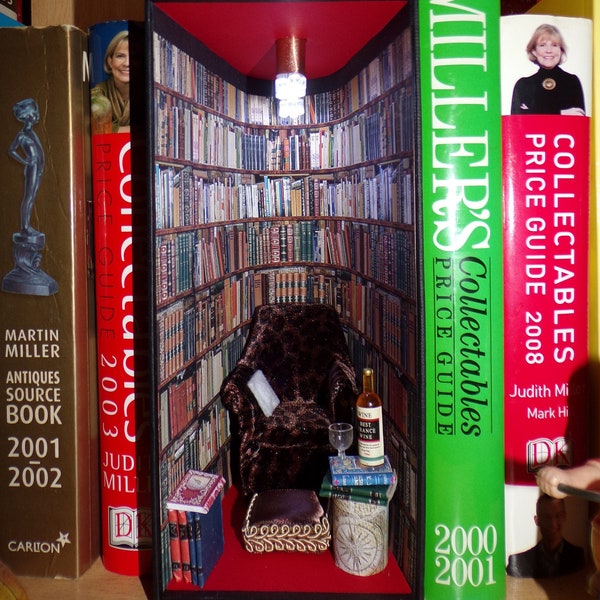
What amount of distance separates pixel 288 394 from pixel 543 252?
6.22 ft

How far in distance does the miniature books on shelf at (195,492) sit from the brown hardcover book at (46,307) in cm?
46

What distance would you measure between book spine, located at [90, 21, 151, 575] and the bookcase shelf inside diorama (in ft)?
1.25

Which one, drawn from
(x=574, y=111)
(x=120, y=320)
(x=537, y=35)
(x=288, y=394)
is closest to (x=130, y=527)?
(x=120, y=320)

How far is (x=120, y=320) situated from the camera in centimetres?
279

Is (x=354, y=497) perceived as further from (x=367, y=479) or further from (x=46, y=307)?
(x=46, y=307)

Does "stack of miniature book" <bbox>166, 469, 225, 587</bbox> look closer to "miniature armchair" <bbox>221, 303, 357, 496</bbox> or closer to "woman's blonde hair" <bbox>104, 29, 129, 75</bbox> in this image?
"miniature armchair" <bbox>221, 303, 357, 496</bbox>

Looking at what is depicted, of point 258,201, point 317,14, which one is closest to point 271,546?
point 258,201

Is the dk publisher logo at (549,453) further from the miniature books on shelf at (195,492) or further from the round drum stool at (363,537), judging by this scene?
the miniature books on shelf at (195,492)

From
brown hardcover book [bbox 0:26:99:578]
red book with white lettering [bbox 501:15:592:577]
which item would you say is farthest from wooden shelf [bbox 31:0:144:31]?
red book with white lettering [bbox 501:15:592:577]

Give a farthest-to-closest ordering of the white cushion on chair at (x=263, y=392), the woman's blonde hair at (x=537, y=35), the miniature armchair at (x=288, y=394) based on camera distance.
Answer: the white cushion on chair at (x=263, y=392) → the miniature armchair at (x=288, y=394) → the woman's blonde hair at (x=537, y=35)

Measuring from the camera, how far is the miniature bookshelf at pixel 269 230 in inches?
103

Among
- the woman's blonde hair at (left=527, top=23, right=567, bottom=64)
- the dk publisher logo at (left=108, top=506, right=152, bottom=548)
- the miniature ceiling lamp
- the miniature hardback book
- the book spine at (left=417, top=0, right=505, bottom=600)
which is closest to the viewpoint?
the book spine at (left=417, top=0, right=505, bottom=600)

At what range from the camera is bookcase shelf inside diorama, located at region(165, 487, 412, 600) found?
8.46 ft

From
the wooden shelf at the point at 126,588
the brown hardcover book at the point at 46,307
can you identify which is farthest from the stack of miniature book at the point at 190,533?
the brown hardcover book at the point at 46,307
